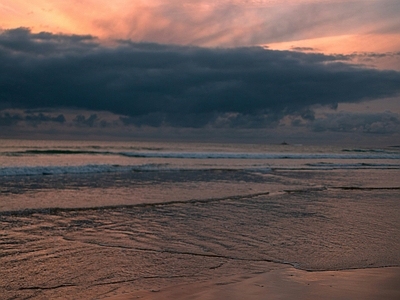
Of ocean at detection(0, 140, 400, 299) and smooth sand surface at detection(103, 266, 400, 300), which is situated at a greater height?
smooth sand surface at detection(103, 266, 400, 300)

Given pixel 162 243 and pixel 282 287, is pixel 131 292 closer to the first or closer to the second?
pixel 282 287

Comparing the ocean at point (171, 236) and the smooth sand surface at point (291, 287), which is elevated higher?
the smooth sand surface at point (291, 287)

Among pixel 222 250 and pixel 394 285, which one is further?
pixel 222 250

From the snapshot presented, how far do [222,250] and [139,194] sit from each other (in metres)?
7.14

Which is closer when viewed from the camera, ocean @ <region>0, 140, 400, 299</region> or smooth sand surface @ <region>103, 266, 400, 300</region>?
smooth sand surface @ <region>103, 266, 400, 300</region>

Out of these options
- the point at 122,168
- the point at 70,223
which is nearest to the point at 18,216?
the point at 70,223

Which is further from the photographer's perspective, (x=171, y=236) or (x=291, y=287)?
(x=171, y=236)

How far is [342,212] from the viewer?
10.4 metres

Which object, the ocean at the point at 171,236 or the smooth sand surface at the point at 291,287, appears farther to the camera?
the ocean at the point at 171,236

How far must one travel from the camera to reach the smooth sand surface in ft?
14.9

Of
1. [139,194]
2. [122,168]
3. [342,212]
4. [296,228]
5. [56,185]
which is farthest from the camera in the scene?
[122,168]

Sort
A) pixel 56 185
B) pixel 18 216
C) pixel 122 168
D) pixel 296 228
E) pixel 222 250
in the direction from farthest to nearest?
pixel 122 168 < pixel 56 185 < pixel 18 216 < pixel 296 228 < pixel 222 250

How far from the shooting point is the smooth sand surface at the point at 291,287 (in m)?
4.55

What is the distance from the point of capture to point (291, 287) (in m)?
4.89
